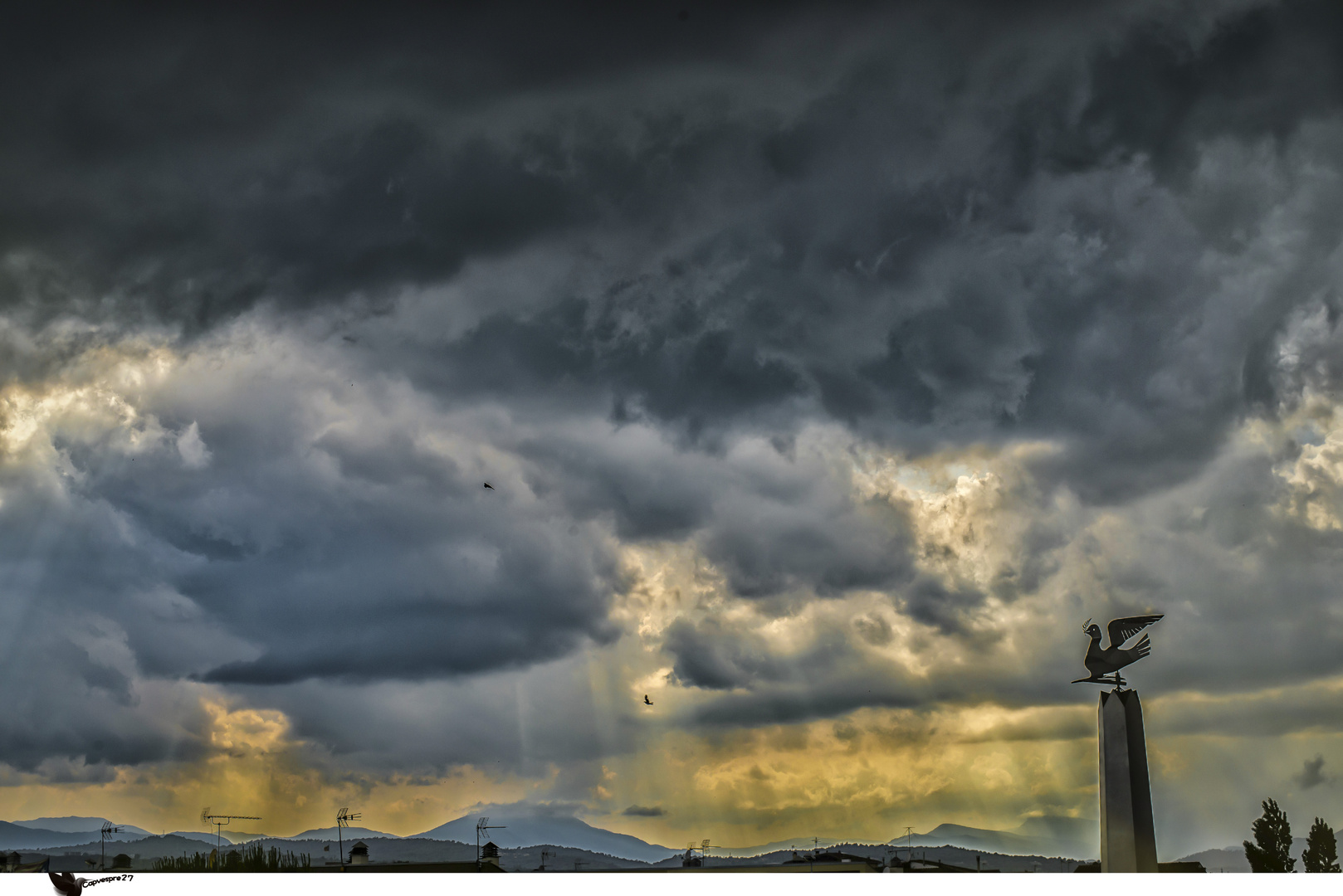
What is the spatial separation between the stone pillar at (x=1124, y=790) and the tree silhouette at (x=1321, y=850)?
32612 mm

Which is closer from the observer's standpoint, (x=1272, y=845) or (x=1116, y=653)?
(x=1116, y=653)

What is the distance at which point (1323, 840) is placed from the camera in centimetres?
5088

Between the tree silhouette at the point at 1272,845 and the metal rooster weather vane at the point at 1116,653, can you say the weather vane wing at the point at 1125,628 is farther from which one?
the tree silhouette at the point at 1272,845

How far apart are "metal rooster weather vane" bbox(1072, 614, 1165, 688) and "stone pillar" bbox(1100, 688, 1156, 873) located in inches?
26.2

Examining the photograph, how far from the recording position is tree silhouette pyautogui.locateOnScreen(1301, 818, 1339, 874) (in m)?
50.0

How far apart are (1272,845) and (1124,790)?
3501 cm

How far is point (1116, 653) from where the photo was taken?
2605 cm

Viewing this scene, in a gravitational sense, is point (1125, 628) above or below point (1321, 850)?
above

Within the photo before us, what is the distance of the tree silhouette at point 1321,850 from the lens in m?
50.0
